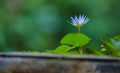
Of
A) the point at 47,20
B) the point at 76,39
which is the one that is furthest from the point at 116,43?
the point at 47,20

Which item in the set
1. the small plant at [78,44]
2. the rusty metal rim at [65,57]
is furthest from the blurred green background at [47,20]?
the rusty metal rim at [65,57]

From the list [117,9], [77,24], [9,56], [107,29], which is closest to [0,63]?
[9,56]

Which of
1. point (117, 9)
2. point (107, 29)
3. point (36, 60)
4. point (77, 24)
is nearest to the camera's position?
point (36, 60)

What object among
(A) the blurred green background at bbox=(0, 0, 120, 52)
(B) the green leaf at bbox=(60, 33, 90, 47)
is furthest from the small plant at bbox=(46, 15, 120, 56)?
(A) the blurred green background at bbox=(0, 0, 120, 52)

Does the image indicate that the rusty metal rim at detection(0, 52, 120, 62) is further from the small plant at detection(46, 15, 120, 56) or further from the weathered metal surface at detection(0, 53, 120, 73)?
the small plant at detection(46, 15, 120, 56)

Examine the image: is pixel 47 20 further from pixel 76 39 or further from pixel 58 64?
pixel 58 64

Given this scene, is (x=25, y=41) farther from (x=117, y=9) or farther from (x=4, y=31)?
(x=117, y=9)

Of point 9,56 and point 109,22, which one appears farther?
point 109,22
